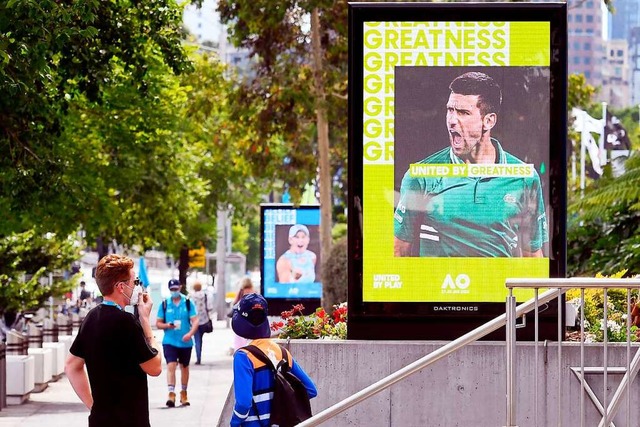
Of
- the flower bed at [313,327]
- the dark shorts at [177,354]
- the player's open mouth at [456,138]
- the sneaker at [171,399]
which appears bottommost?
the sneaker at [171,399]

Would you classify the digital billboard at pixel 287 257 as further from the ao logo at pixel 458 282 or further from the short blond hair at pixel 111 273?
the short blond hair at pixel 111 273

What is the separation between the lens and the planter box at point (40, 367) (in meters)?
22.8

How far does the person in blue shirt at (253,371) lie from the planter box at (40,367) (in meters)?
14.7

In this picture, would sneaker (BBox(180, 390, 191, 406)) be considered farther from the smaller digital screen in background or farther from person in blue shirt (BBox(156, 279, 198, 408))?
the smaller digital screen in background

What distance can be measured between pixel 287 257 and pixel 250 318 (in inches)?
989

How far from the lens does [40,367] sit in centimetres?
2295

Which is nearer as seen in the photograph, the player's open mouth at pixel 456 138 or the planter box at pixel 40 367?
the player's open mouth at pixel 456 138

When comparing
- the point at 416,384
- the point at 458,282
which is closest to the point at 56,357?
the point at 458,282

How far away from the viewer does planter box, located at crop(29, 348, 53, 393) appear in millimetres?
22797

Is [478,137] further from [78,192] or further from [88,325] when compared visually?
[78,192]

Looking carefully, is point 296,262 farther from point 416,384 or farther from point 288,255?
point 416,384

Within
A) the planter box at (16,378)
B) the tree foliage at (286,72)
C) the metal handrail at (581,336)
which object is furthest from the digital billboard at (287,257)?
the metal handrail at (581,336)

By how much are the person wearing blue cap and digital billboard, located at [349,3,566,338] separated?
21.2 meters

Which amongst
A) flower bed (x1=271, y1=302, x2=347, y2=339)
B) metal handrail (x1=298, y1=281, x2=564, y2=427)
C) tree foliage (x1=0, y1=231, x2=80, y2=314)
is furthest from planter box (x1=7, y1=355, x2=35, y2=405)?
metal handrail (x1=298, y1=281, x2=564, y2=427)
